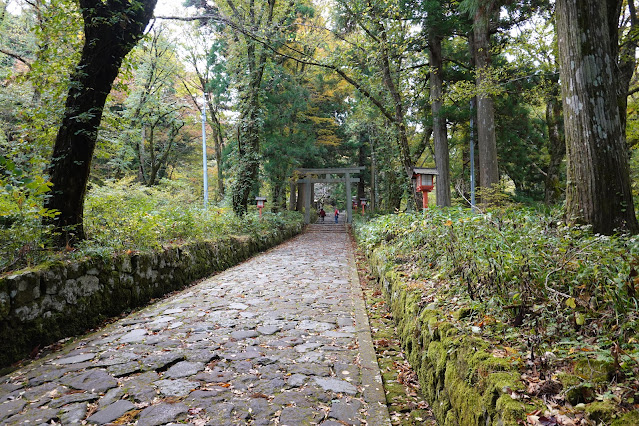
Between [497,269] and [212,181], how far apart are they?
81.8 ft

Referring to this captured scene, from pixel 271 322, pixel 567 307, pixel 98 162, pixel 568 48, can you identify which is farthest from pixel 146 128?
pixel 567 307

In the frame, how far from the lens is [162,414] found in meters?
2.48

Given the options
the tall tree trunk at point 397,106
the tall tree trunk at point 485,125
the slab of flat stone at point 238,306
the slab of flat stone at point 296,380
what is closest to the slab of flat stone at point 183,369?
the slab of flat stone at point 296,380

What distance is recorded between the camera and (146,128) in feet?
66.6

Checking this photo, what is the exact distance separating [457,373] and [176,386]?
2.13m

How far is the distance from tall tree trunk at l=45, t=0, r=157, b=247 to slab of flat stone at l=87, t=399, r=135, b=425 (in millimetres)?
2900

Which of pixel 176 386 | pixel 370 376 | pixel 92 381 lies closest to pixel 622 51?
pixel 370 376

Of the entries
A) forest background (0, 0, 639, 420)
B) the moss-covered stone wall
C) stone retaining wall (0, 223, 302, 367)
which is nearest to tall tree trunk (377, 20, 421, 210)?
forest background (0, 0, 639, 420)

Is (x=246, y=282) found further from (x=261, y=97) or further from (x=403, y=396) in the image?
(x=261, y=97)

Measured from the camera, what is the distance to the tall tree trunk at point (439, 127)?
1216 centimetres

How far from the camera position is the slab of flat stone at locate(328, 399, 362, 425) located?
8.05 ft

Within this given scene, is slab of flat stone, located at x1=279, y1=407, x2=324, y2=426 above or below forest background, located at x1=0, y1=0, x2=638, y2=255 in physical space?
below

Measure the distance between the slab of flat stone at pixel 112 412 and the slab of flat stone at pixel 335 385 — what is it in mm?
1397

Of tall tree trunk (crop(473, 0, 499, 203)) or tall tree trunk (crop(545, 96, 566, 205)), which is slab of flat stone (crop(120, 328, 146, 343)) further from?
tall tree trunk (crop(545, 96, 566, 205))
